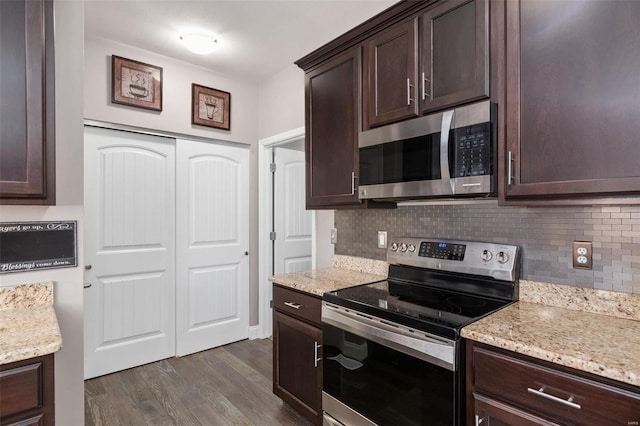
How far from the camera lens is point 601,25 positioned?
121cm

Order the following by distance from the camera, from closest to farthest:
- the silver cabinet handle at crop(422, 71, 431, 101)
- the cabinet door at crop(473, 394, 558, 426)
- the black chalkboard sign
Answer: the cabinet door at crop(473, 394, 558, 426)
the black chalkboard sign
the silver cabinet handle at crop(422, 71, 431, 101)

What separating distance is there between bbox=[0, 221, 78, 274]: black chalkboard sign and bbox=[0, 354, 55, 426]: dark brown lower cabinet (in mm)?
569

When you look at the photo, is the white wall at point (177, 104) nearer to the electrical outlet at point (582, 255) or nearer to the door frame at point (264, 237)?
the door frame at point (264, 237)

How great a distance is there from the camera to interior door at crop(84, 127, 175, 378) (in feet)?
8.89

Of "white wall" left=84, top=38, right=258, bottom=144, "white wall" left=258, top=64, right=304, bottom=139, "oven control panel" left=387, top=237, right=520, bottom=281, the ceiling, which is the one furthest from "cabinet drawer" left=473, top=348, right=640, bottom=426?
"white wall" left=84, top=38, right=258, bottom=144

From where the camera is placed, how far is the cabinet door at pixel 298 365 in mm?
1977

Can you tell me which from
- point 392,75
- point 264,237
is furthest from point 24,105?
point 264,237

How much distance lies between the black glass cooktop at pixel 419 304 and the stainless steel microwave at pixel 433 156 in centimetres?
52

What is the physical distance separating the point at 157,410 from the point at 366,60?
2.61 m

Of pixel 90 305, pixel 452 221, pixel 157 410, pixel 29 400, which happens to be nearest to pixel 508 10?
pixel 452 221

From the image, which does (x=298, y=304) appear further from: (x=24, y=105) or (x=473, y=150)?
(x=24, y=105)

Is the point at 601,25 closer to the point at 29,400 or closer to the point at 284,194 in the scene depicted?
the point at 29,400

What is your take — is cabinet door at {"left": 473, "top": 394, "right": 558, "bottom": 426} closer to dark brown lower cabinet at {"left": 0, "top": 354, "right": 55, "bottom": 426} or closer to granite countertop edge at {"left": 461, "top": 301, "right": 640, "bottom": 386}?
granite countertop edge at {"left": 461, "top": 301, "right": 640, "bottom": 386}

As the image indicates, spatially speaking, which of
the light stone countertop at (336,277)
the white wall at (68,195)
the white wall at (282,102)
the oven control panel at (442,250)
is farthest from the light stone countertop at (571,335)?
the white wall at (282,102)
